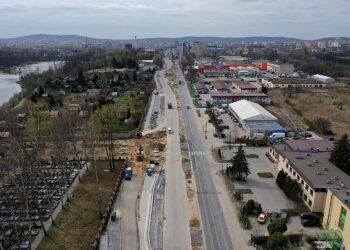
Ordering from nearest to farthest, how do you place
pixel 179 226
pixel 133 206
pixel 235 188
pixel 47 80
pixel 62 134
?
pixel 179 226, pixel 133 206, pixel 235 188, pixel 62 134, pixel 47 80

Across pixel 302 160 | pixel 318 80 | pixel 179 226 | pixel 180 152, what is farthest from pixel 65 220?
pixel 318 80

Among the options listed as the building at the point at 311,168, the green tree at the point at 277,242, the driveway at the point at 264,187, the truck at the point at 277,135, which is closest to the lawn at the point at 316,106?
the truck at the point at 277,135

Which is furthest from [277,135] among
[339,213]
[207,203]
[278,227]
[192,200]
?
[278,227]

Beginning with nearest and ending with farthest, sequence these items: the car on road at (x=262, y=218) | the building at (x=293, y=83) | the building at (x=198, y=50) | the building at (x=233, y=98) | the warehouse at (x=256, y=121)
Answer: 1. the car on road at (x=262, y=218)
2. the warehouse at (x=256, y=121)
3. the building at (x=233, y=98)
4. the building at (x=293, y=83)
5. the building at (x=198, y=50)

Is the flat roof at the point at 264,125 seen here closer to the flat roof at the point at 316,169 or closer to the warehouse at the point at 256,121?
the warehouse at the point at 256,121

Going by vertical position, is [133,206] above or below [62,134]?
below

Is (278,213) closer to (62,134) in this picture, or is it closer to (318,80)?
Result: (62,134)

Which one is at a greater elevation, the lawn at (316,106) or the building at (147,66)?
the building at (147,66)
